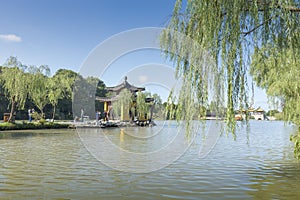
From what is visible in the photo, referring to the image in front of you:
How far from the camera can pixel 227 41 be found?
3852 millimetres

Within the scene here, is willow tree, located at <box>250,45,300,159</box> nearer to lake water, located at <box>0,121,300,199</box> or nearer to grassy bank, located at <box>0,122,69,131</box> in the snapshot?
lake water, located at <box>0,121,300,199</box>

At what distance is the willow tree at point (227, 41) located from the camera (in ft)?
12.4

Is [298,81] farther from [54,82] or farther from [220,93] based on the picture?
[54,82]

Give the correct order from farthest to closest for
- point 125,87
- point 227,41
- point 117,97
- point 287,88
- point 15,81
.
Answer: point 125,87 < point 117,97 < point 15,81 < point 287,88 < point 227,41

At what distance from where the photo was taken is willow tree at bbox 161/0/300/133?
12.4ft

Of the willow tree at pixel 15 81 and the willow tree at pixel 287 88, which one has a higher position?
the willow tree at pixel 15 81

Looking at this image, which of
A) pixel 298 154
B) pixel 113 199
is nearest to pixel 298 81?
pixel 298 154

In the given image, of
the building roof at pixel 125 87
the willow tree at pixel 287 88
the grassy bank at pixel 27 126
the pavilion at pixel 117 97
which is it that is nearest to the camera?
the willow tree at pixel 287 88

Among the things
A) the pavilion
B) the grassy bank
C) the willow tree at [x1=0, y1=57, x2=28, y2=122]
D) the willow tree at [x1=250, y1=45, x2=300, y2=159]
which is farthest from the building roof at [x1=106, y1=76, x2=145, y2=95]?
the willow tree at [x1=250, y1=45, x2=300, y2=159]

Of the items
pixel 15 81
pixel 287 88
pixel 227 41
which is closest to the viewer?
pixel 227 41

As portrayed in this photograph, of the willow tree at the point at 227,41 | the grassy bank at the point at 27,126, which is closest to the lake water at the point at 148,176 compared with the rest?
the willow tree at the point at 227,41

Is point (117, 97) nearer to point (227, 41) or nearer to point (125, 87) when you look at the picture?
point (125, 87)

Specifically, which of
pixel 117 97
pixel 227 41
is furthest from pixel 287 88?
pixel 117 97

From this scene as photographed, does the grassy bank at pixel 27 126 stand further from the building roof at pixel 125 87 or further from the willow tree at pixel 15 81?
the building roof at pixel 125 87
